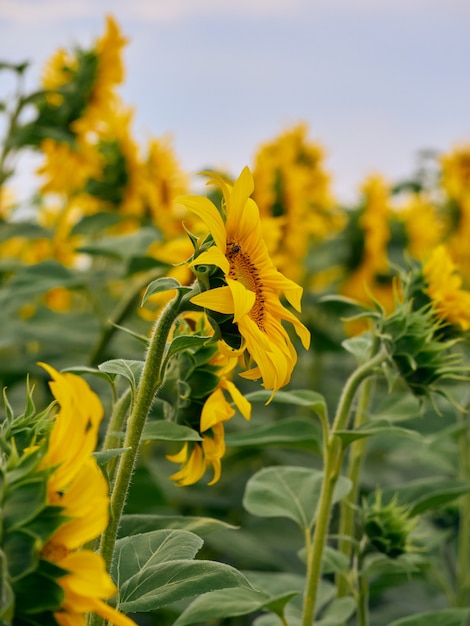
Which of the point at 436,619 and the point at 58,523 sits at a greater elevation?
the point at 58,523

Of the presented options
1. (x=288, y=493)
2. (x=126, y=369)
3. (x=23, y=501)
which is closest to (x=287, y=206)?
(x=288, y=493)

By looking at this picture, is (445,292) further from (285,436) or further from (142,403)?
(142,403)

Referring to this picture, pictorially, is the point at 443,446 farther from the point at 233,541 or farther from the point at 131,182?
the point at 131,182

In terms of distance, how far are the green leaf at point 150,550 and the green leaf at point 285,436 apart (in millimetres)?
387

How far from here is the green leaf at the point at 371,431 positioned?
41.0 inches

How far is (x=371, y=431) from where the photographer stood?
103cm

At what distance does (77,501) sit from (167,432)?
0.28 metres

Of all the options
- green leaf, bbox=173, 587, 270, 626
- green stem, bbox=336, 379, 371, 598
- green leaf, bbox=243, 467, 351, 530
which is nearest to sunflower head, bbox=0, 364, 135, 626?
green leaf, bbox=173, 587, 270, 626

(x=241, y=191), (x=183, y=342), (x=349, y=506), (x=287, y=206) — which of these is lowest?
(x=349, y=506)

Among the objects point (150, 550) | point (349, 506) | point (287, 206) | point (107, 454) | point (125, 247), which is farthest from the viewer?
point (287, 206)

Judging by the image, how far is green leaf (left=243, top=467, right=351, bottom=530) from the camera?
45.4 inches

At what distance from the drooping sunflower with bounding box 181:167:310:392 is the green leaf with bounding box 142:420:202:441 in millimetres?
87

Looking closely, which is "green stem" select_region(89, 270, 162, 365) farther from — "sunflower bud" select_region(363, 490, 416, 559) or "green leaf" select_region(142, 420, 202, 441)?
"green leaf" select_region(142, 420, 202, 441)

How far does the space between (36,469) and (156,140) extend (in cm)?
226
